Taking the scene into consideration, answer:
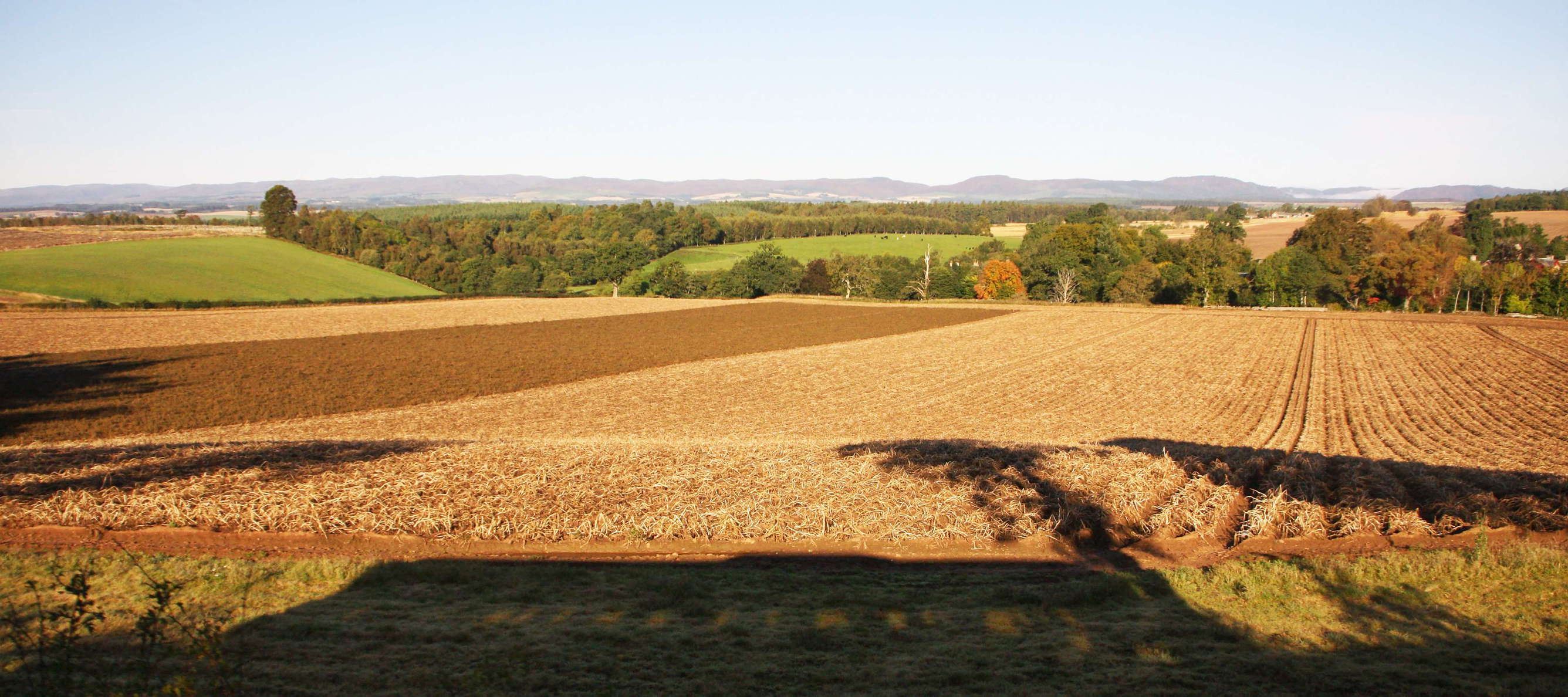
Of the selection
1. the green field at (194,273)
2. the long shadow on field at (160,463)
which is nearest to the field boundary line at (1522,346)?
the long shadow on field at (160,463)

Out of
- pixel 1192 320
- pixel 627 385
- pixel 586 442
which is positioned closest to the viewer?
pixel 586 442

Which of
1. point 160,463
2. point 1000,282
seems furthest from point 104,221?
point 160,463

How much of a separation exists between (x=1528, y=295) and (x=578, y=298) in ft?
267

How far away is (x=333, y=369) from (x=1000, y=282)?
223ft

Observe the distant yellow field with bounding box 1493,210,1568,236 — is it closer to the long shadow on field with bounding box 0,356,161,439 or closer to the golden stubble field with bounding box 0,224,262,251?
the long shadow on field with bounding box 0,356,161,439

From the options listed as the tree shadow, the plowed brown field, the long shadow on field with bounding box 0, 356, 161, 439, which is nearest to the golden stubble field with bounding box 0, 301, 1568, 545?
the tree shadow

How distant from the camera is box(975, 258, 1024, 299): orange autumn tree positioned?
8606 centimetres

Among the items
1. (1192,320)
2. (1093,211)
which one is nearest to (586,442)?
(1192,320)

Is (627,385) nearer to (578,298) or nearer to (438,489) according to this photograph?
(438,489)

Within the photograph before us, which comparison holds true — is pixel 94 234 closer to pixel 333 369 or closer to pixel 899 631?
pixel 333 369

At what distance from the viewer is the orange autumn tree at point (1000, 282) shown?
282ft

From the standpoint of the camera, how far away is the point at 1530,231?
333 ft

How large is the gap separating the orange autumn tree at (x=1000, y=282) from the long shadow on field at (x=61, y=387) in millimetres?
70921

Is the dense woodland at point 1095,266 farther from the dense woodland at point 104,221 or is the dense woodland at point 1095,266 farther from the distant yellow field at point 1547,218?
the dense woodland at point 104,221
